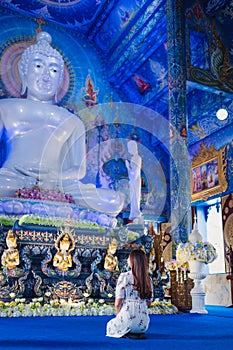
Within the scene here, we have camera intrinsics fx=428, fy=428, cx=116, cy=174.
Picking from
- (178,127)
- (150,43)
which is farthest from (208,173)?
(178,127)

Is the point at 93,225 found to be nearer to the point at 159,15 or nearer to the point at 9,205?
the point at 9,205

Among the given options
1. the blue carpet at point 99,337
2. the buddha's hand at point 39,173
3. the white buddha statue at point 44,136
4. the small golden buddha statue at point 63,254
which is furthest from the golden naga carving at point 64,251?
the buddha's hand at point 39,173

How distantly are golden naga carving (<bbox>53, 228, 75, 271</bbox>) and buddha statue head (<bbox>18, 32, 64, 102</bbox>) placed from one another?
3431 mm

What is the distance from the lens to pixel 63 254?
4.38 meters

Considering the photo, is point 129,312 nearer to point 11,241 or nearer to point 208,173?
point 11,241

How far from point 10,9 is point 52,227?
20.8ft

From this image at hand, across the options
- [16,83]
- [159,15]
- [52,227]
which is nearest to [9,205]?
[52,227]

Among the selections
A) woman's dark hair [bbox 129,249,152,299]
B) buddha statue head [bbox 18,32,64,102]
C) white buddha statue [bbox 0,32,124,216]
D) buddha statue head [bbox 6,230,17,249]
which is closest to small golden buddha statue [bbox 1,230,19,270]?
buddha statue head [bbox 6,230,17,249]

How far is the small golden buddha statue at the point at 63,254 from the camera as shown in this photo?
4.36 meters

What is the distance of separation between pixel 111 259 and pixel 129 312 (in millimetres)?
2259

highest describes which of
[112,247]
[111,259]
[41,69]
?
[41,69]

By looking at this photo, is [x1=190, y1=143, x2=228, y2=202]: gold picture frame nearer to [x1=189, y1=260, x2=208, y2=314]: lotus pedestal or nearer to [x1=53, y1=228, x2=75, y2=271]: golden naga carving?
[x1=189, y1=260, x2=208, y2=314]: lotus pedestal

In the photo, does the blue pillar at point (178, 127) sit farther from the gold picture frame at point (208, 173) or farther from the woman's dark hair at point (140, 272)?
the woman's dark hair at point (140, 272)

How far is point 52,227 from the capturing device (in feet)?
14.9
